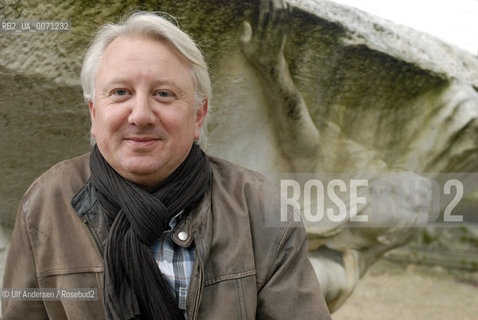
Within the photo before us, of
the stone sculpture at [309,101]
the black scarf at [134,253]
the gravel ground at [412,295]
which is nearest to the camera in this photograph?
the black scarf at [134,253]

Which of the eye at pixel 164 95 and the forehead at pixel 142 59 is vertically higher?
the forehead at pixel 142 59

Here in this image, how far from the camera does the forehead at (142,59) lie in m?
1.06

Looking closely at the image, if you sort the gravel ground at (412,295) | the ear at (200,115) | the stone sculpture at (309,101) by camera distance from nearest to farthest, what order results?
the ear at (200,115) → the stone sculpture at (309,101) → the gravel ground at (412,295)

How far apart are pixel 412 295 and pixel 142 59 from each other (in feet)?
15.1

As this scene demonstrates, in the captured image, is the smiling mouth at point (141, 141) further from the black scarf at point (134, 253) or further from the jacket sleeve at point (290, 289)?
the jacket sleeve at point (290, 289)

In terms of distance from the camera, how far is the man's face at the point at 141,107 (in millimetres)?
1063

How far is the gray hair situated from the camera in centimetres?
108

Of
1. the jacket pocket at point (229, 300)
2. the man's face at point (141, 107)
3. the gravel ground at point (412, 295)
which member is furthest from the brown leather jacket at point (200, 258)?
the gravel ground at point (412, 295)

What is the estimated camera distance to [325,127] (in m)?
2.02

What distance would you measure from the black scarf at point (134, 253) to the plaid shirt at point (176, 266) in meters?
0.03

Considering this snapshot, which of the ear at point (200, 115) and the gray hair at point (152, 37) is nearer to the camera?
the gray hair at point (152, 37)

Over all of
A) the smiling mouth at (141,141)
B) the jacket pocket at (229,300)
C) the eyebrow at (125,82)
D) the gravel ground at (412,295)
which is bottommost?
the gravel ground at (412,295)

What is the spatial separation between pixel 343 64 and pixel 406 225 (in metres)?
0.67

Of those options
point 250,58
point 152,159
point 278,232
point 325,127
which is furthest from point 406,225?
point 152,159
